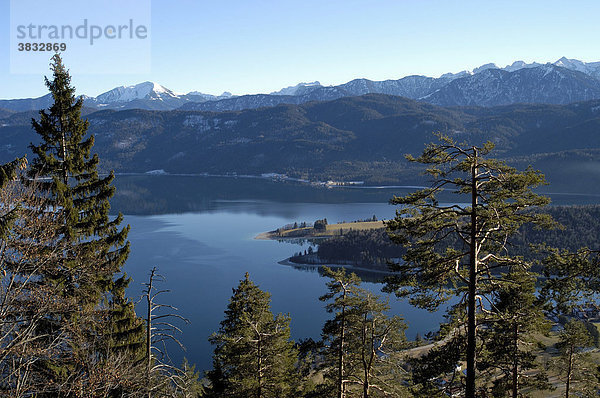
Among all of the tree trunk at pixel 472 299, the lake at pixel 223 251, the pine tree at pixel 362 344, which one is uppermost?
the tree trunk at pixel 472 299

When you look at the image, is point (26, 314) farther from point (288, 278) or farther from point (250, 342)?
point (288, 278)

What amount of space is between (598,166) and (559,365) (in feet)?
684

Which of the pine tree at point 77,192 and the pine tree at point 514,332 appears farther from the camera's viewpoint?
the pine tree at point 77,192

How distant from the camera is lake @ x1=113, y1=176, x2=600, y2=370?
49.2 meters

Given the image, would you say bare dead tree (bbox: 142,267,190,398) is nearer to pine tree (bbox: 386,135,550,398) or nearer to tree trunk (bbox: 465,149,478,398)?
pine tree (bbox: 386,135,550,398)

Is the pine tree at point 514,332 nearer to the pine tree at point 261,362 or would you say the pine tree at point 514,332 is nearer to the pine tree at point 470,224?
the pine tree at point 470,224

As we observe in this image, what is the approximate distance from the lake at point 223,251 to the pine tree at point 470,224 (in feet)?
23.2

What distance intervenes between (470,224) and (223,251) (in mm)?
74857

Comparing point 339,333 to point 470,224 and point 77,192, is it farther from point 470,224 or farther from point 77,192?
point 77,192

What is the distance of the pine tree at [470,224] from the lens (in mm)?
7137

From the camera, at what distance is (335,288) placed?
10656 mm

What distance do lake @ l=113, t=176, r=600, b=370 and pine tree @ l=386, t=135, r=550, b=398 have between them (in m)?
7.06

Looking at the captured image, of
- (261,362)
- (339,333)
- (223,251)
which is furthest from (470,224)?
(223,251)

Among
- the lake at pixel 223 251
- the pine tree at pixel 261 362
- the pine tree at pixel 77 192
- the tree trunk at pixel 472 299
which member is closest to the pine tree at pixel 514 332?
the tree trunk at pixel 472 299
